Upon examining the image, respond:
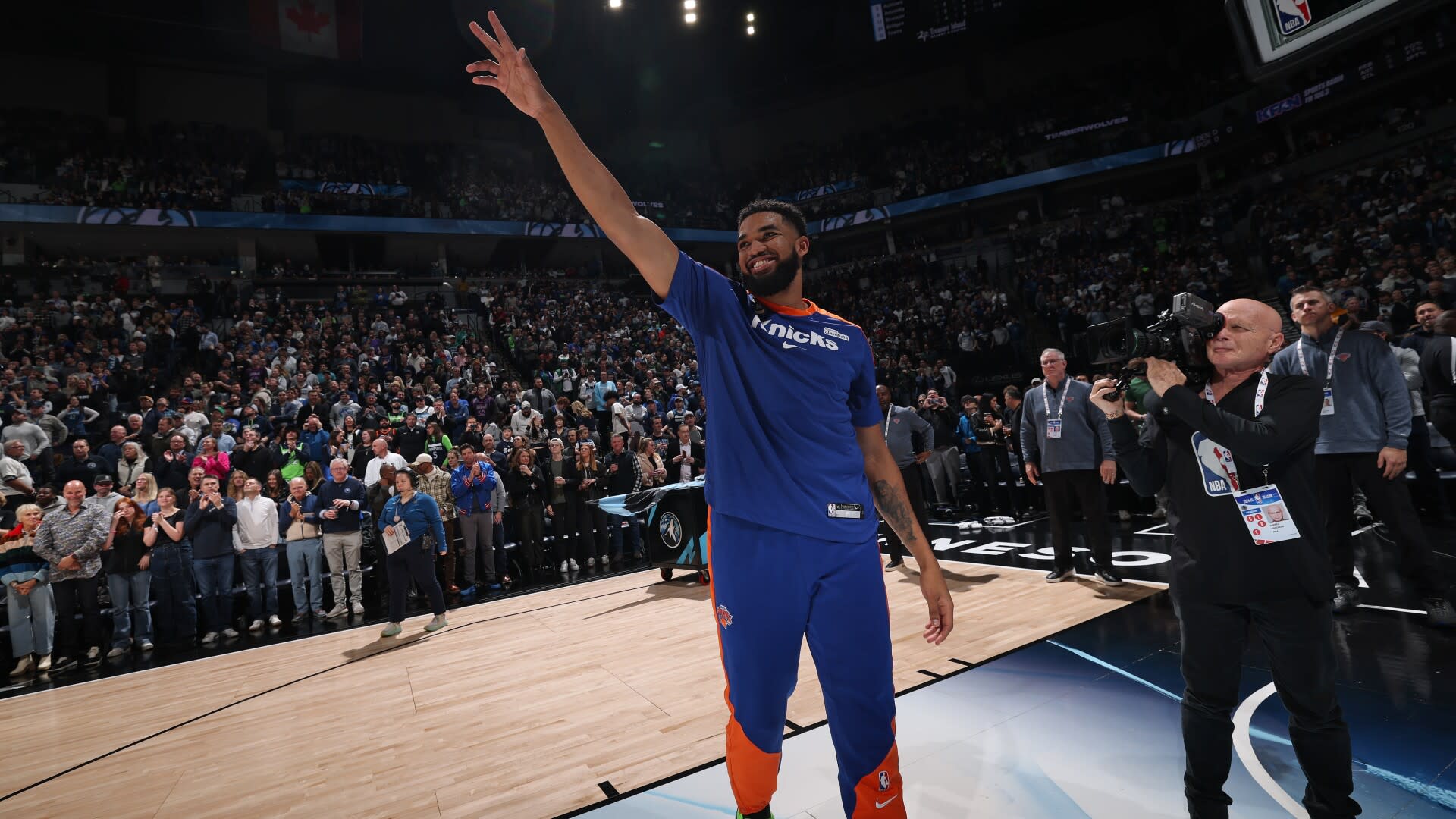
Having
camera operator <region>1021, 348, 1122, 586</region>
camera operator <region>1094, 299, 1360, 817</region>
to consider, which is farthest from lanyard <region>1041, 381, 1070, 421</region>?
camera operator <region>1094, 299, 1360, 817</region>

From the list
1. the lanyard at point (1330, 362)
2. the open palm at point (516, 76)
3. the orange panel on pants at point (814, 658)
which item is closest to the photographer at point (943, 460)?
the lanyard at point (1330, 362)

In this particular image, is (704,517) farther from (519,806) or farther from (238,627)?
(238,627)

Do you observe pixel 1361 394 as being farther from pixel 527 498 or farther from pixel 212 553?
pixel 212 553

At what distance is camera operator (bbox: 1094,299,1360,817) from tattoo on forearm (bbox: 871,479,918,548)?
85cm

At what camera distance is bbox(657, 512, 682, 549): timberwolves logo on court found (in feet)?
23.8

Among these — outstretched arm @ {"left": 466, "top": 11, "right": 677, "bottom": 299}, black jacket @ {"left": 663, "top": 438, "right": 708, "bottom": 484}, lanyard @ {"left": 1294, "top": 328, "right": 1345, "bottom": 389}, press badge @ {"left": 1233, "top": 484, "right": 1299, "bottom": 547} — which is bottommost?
press badge @ {"left": 1233, "top": 484, "right": 1299, "bottom": 547}

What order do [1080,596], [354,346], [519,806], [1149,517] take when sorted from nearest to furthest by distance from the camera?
[519,806] → [1080,596] → [1149,517] → [354,346]

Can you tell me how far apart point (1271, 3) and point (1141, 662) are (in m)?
3.82

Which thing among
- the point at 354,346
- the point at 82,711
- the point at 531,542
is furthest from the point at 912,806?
the point at 354,346

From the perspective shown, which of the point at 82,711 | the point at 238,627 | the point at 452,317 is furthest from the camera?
the point at 452,317

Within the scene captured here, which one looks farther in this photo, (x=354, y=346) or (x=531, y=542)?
(x=354, y=346)

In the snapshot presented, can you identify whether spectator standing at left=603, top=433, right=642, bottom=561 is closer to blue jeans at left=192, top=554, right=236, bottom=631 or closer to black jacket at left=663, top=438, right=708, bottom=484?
black jacket at left=663, top=438, right=708, bottom=484

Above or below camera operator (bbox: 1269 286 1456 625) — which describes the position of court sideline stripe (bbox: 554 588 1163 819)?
below

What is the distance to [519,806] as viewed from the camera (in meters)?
2.78
